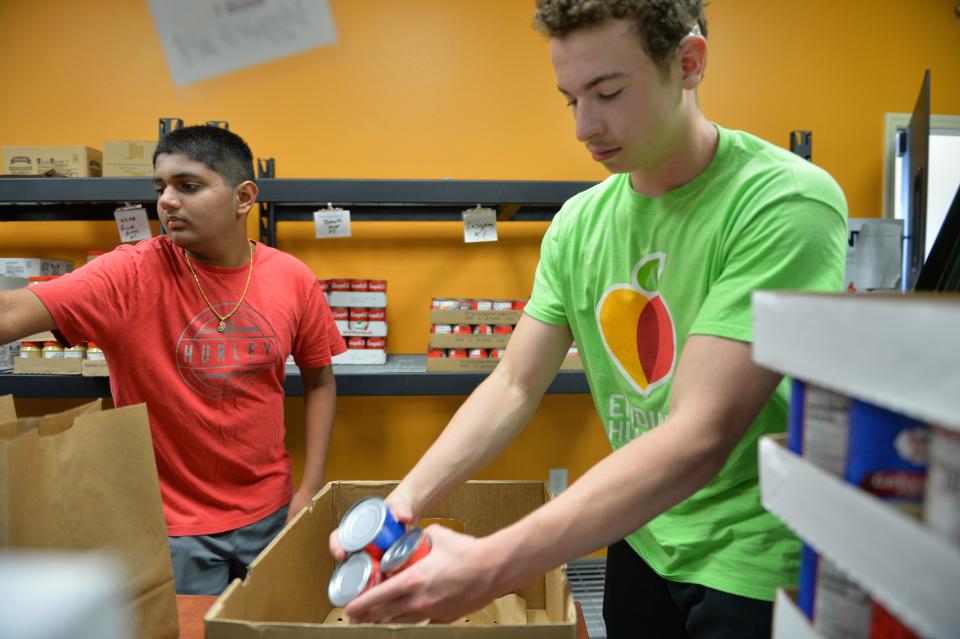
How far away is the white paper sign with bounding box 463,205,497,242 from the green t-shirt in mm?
1131

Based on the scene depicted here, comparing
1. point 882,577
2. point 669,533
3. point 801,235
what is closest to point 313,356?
point 669,533

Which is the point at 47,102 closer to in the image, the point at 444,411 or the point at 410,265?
the point at 410,265

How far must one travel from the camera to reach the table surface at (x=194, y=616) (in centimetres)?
81

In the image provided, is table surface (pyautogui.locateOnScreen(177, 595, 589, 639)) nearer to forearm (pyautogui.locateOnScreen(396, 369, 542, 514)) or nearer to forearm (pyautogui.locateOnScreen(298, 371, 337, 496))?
forearm (pyautogui.locateOnScreen(396, 369, 542, 514))

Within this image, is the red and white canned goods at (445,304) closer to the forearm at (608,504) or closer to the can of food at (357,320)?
the can of food at (357,320)

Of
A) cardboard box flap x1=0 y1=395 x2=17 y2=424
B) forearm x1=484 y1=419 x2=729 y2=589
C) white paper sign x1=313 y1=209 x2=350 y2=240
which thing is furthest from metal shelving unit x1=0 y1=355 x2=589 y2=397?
forearm x1=484 y1=419 x2=729 y2=589

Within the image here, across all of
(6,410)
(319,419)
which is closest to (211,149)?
A: (319,419)

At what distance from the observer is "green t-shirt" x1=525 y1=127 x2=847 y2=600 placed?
28.7 inches

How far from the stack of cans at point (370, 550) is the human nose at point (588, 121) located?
21.8 inches

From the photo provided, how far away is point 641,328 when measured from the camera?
925 millimetres

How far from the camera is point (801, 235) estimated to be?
0.72 meters

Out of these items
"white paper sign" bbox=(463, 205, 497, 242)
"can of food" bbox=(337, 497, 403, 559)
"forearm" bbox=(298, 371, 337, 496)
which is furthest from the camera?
"white paper sign" bbox=(463, 205, 497, 242)

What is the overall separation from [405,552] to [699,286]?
0.52 meters

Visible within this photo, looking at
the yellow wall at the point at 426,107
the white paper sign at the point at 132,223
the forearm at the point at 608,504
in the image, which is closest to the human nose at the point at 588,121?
the forearm at the point at 608,504
